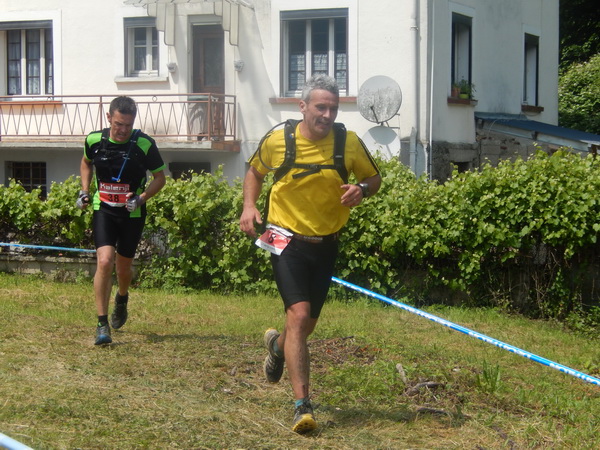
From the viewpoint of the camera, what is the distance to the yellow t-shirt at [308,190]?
554cm

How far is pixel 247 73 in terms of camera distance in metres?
18.0

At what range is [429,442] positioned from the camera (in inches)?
205

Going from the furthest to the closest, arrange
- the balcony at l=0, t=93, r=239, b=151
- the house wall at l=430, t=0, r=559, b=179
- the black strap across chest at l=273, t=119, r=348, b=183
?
1. the balcony at l=0, t=93, r=239, b=151
2. the house wall at l=430, t=0, r=559, b=179
3. the black strap across chest at l=273, t=119, r=348, b=183

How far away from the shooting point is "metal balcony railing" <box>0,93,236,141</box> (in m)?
18.0

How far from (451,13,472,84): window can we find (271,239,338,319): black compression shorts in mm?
13214

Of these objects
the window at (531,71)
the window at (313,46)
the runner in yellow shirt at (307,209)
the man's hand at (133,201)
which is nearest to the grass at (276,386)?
the runner in yellow shirt at (307,209)

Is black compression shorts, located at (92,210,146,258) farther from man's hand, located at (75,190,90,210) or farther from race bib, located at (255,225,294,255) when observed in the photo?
race bib, located at (255,225,294,255)

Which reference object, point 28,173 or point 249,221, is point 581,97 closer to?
point 28,173

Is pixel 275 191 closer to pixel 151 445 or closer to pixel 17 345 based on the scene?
pixel 151 445

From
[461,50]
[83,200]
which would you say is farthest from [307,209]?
[461,50]

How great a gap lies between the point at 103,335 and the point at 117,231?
2.90 feet

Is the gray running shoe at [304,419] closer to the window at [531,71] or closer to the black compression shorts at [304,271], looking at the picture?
the black compression shorts at [304,271]

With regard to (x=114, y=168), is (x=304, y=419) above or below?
below

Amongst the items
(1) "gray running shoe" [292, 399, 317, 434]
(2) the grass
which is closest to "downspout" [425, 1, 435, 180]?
(2) the grass
